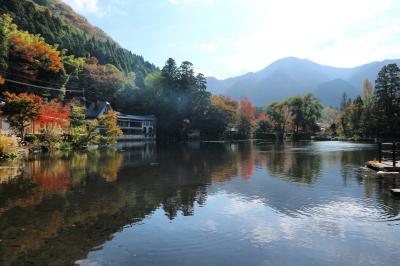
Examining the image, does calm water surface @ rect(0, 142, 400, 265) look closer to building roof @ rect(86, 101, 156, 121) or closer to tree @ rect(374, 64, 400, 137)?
tree @ rect(374, 64, 400, 137)

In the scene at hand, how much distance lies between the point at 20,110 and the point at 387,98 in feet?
201

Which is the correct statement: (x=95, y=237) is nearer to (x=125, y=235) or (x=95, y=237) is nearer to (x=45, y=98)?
(x=125, y=235)

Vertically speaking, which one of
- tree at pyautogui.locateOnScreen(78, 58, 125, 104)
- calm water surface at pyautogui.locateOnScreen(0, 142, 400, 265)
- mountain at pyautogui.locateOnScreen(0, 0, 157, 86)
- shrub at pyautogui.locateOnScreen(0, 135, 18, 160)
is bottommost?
calm water surface at pyautogui.locateOnScreen(0, 142, 400, 265)

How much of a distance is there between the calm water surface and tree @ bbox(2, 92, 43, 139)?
18.8 metres

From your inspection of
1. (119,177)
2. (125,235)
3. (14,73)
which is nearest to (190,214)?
(125,235)

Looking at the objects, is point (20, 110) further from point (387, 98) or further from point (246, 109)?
point (246, 109)

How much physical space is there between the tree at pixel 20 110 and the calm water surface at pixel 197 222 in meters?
18.8

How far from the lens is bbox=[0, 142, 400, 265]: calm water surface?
22.8 feet

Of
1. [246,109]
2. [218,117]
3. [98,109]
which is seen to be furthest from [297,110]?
[98,109]

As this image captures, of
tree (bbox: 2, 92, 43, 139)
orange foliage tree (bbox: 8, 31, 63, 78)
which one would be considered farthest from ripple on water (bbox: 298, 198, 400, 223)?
orange foliage tree (bbox: 8, 31, 63, 78)

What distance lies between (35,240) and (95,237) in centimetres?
127

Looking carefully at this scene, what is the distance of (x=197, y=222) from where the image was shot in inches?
376

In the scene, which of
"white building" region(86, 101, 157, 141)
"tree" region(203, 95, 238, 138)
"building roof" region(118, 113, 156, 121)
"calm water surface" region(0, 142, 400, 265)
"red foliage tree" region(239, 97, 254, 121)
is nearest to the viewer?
"calm water surface" region(0, 142, 400, 265)

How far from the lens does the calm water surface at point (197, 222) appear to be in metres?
6.96
